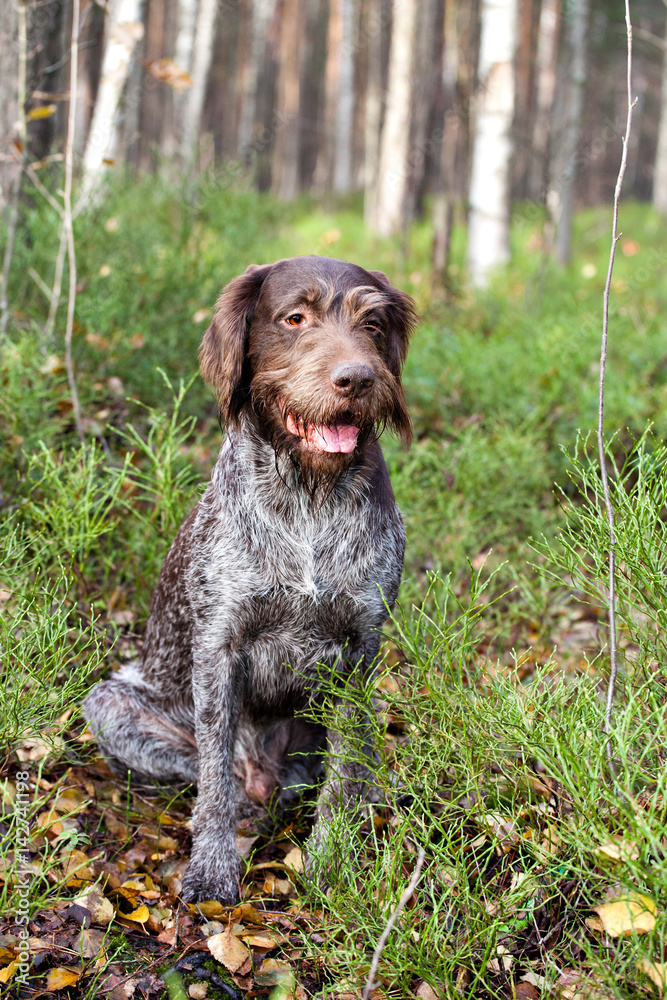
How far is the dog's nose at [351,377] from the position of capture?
2.59 metres

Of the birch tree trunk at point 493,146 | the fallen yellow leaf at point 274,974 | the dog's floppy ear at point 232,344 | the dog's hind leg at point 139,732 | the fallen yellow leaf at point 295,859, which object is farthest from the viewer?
the birch tree trunk at point 493,146

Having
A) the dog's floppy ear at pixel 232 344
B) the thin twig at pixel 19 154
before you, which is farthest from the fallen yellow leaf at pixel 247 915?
the thin twig at pixel 19 154

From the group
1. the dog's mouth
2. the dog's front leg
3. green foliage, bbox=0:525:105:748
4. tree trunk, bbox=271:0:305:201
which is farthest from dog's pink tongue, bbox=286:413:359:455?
tree trunk, bbox=271:0:305:201

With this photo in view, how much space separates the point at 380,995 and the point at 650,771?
3.32 ft

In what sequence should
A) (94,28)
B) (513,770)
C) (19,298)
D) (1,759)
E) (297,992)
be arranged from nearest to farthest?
(297,992) < (513,770) < (1,759) < (19,298) < (94,28)

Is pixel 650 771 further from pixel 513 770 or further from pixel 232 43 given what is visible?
pixel 232 43

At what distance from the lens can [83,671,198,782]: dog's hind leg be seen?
3.28 meters

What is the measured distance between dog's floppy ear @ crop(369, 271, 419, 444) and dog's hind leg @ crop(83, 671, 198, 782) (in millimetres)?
1534

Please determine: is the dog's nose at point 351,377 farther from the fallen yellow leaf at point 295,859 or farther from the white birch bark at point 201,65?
the white birch bark at point 201,65

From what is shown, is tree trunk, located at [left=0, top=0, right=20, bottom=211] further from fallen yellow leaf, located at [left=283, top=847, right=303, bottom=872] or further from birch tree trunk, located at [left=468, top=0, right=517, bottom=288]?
birch tree trunk, located at [left=468, top=0, right=517, bottom=288]

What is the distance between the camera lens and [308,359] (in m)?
2.73

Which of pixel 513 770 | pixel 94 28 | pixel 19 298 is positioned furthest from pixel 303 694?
pixel 94 28

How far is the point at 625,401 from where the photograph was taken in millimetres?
5633

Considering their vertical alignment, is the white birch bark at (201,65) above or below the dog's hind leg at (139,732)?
above
